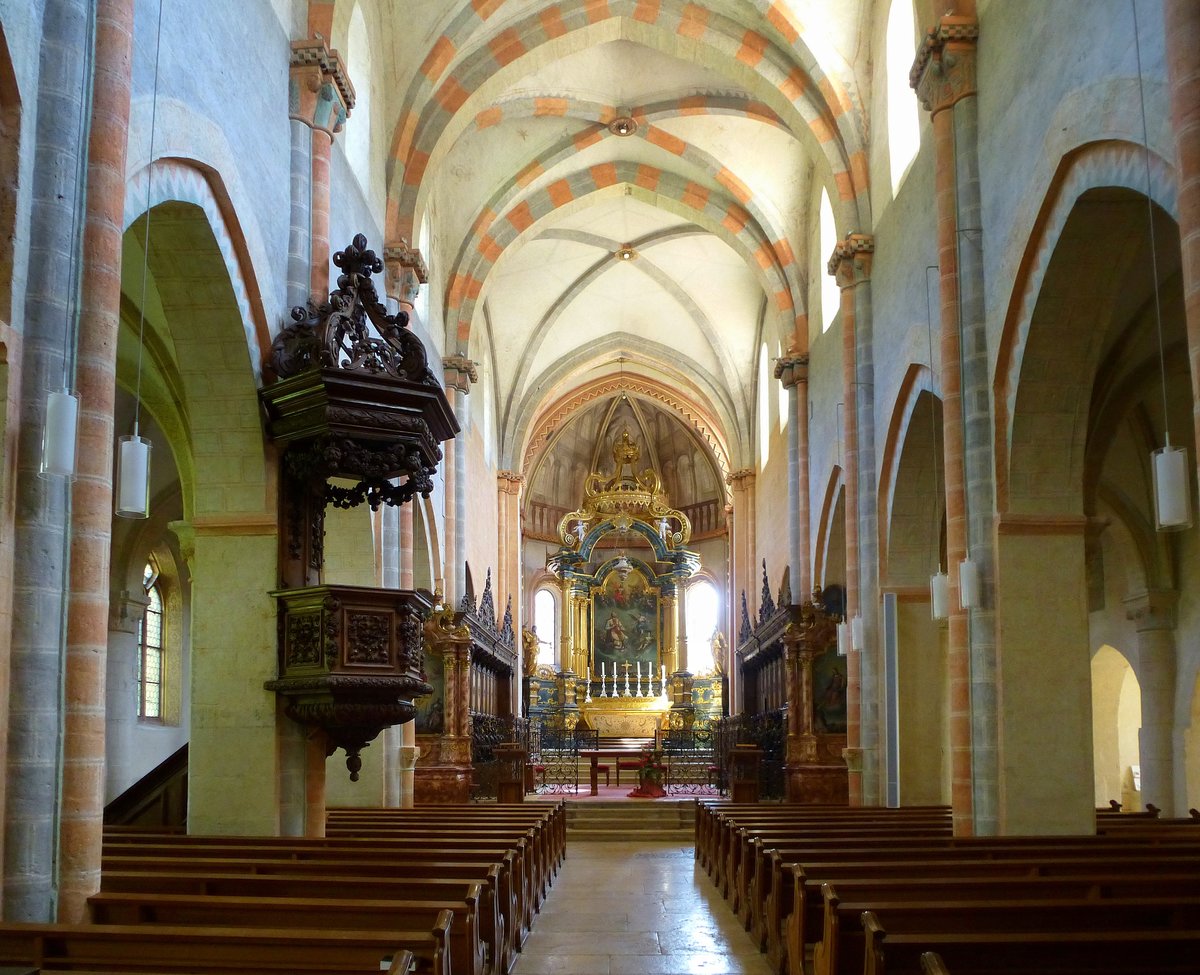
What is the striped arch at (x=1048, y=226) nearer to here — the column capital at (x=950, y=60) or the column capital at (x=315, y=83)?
the column capital at (x=950, y=60)

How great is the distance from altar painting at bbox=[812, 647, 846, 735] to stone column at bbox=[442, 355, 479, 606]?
6.39m

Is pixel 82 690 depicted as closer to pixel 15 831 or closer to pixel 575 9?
pixel 15 831

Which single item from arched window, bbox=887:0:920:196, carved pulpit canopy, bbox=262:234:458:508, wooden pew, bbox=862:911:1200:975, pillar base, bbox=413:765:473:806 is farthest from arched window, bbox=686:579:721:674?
wooden pew, bbox=862:911:1200:975

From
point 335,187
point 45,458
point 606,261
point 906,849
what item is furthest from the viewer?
point 606,261

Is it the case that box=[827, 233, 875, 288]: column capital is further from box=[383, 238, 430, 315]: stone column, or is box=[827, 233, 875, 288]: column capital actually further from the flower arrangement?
the flower arrangement

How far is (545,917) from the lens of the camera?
11789 millimetres

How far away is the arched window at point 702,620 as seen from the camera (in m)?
41.0

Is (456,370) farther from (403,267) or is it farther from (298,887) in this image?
(298,887)

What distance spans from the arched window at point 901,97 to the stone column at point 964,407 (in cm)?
238

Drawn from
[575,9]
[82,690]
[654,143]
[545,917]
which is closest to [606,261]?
[654,143]

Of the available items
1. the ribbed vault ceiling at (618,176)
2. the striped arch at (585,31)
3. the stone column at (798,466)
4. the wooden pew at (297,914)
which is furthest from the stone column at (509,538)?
the wooden pew at (297,914)

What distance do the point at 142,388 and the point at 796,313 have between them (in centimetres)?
1163

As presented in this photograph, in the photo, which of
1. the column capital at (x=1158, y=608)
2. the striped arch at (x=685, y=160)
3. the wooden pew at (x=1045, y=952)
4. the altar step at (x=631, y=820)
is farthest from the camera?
the striped arch at (x=685, y=160)

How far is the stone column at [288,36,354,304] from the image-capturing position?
12.7m
